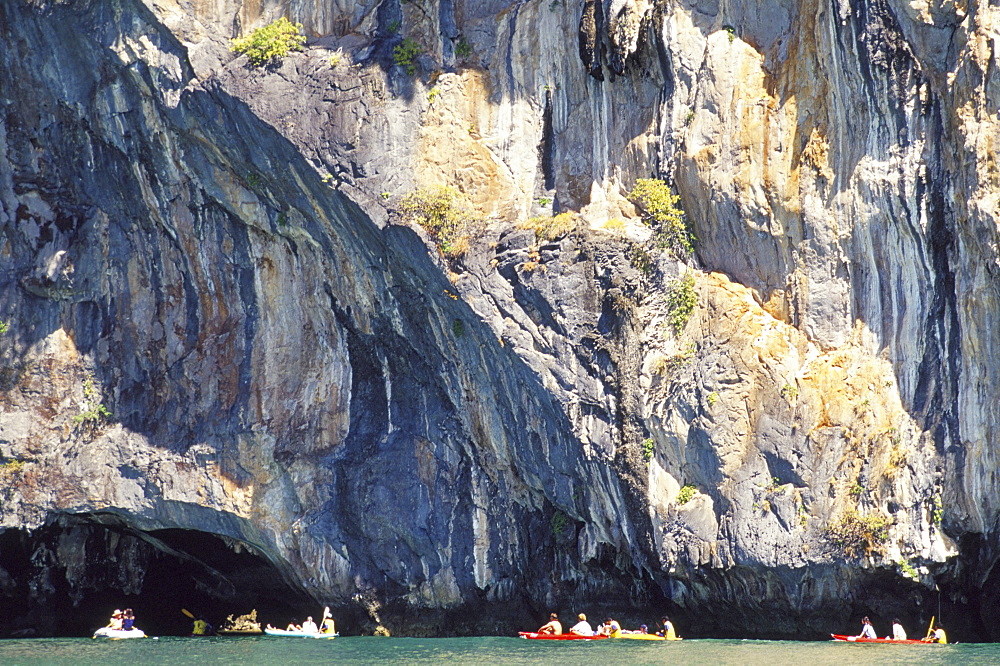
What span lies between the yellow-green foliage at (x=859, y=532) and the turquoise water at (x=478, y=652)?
1646 millimetres

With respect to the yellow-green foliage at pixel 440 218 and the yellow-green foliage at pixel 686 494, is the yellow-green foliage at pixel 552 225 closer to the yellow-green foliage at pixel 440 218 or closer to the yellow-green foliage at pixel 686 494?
the yellow-green foliage at pixel 440 218

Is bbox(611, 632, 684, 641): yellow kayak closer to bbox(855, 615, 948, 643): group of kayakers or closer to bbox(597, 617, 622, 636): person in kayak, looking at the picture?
bbox(597, 617, 622, 636): person in kayak

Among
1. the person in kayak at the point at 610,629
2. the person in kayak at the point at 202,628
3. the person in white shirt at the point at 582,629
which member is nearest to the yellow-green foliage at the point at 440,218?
the person in white shirt at the point at 582,629

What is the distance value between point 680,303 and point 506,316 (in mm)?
3194

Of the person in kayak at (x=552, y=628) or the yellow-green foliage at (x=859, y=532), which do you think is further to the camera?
the person in kayak at (x=552, y=628)

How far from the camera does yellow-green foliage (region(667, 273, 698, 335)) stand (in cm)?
2275

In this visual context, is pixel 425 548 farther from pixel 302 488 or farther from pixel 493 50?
pixel 493 50

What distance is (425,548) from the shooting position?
2548 centimetres

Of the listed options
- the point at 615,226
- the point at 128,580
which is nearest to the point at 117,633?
the point at 128,580

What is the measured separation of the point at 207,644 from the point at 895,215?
14811mm

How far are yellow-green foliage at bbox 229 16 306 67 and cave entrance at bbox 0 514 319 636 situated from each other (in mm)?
9975

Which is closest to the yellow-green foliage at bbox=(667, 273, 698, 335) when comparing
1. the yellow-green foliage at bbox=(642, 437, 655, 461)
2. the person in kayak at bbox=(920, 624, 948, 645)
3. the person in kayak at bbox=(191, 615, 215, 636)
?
the yellow-green foliage at bbox=(642, 437, 655, 461)

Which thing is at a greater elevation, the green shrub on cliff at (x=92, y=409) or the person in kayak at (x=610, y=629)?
the green shrub on cliff at (x=92, y=409)

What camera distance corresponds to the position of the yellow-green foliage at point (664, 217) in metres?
22.9
